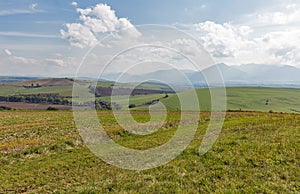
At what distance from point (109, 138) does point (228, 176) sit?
62.8ft

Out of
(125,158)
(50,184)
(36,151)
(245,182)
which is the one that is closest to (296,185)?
(245,182)

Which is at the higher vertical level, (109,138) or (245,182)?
(245,182)

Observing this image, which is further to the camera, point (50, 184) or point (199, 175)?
point (50, 184)

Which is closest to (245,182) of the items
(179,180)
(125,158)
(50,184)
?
(179,180)

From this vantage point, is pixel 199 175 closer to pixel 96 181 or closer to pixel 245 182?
pixel 245 182

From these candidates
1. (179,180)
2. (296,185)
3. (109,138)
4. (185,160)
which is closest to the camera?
(296,185)

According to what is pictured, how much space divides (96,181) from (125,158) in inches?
190

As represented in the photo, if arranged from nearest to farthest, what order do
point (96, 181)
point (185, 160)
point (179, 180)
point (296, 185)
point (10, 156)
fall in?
1. point (296, 185)
2. point (179, 180)
3. point (96, 181)
4. point (185, 160)
5. point (10, 156)

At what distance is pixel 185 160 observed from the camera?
1496 cm

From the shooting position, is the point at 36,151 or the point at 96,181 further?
the point at 36,151

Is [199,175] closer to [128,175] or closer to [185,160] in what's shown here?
[185,160]

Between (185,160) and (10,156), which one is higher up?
(185,160)

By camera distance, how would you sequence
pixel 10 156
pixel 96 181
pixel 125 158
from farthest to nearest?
pixel 10 156 → pixel 125 158 → pixel 96 181

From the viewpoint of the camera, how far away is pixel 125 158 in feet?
59.1
